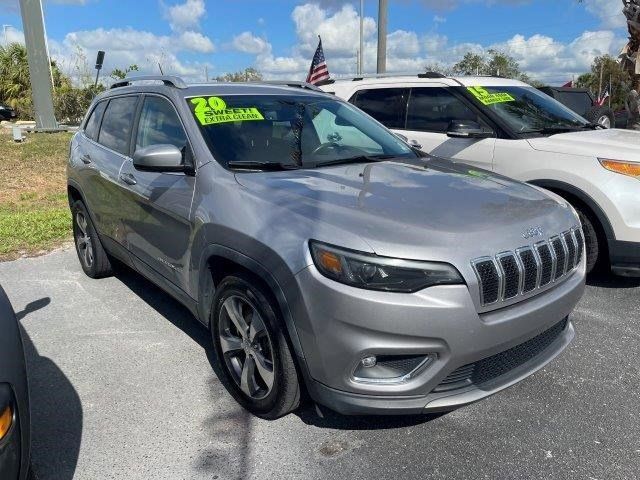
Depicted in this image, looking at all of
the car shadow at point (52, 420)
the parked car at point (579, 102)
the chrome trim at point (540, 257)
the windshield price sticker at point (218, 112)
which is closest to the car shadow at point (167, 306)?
the car shadow at point (52, 420)

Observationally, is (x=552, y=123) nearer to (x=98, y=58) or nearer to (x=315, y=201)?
(x=315, y=201)

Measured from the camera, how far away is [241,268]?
2.84 metres

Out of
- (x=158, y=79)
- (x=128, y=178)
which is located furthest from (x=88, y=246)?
(x=158, y=79)

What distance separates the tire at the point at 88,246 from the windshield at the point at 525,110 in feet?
12.9

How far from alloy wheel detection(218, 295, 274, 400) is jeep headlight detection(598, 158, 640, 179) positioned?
3.38 metres

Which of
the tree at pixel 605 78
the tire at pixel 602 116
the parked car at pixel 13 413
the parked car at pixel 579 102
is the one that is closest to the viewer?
the parked car at pixel 13 413

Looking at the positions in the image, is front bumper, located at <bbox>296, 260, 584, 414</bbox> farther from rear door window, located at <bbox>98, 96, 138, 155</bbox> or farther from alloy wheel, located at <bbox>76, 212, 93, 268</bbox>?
alloy wheel, located at <bbox>76, 212, 93, 268</bbox>

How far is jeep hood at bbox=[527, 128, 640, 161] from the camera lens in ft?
15.1

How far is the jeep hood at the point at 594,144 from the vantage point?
460cm

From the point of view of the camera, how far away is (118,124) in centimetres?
447

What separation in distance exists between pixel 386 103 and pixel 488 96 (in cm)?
123

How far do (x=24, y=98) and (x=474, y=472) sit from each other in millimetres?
37988

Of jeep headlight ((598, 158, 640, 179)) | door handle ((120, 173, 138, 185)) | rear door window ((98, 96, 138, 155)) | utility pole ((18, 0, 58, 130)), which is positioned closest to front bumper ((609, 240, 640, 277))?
jeep headlight ((598, 158, 640, 179))

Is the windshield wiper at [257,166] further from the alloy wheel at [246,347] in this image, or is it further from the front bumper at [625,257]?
the front bumper at [625,257]
